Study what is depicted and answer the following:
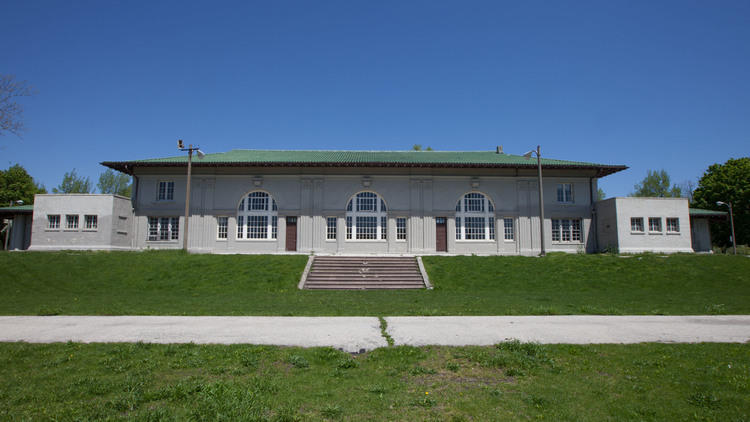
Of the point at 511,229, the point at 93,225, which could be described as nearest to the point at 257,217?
the point at 93,225

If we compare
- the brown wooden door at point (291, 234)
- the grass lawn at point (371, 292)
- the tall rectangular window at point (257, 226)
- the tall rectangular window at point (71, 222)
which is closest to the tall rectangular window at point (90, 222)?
the tall rectangular window at point (71, 222)

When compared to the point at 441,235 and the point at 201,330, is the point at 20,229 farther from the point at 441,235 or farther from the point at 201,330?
the point at 201,330

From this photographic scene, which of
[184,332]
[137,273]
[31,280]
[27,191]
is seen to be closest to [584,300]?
[184,332]

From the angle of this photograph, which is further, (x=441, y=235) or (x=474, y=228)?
(x=474, y=228)

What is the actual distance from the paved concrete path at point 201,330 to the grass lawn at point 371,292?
62.8 inches

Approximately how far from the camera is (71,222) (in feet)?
99.7

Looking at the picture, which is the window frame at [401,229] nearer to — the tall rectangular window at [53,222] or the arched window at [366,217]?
the arched window at [366,217]

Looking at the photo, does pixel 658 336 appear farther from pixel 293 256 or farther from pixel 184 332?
pixel 293 256

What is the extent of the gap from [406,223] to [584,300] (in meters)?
17.2

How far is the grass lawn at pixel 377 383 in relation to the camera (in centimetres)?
480

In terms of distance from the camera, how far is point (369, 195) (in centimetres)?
3231

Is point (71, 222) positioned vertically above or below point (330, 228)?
above

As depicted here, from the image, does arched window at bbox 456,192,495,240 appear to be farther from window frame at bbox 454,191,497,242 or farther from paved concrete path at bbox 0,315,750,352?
paved concrete path at bbox 0,315,750,352

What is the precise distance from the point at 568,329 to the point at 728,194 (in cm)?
5332
